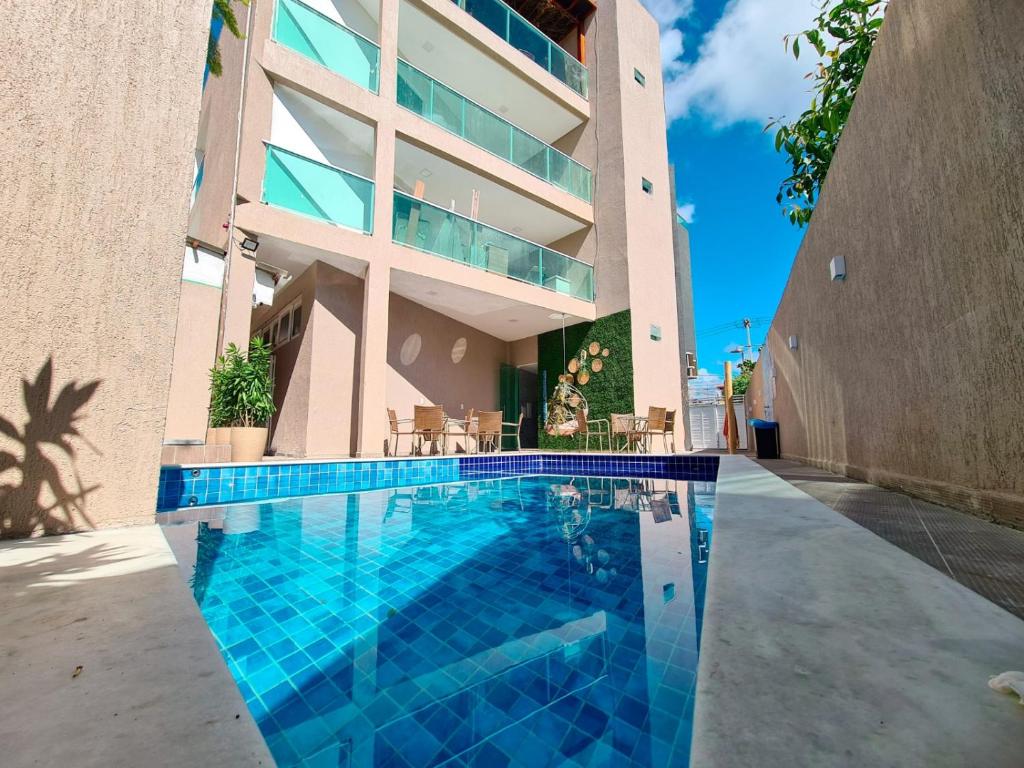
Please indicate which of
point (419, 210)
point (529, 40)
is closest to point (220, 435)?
point (419, 210)

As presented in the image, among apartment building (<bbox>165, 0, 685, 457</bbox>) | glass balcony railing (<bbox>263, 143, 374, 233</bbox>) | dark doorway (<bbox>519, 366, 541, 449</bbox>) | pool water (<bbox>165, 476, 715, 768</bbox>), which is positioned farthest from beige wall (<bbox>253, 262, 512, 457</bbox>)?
pool water (<bbox>165, 476, 715, 768</bbox>)

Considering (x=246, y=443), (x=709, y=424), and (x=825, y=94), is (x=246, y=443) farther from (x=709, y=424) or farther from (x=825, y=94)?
(x=709, y=424)

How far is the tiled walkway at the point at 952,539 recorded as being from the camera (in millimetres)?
1213

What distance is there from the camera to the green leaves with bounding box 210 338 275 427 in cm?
550

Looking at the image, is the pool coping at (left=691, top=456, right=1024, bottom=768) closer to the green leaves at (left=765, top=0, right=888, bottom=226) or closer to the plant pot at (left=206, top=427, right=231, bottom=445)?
the green leaves at (left=765, top=0, right=888, bottom=226)

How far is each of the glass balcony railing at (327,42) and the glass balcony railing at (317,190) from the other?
1.84 meters

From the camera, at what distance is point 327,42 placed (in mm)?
7246

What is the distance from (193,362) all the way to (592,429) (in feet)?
23.4

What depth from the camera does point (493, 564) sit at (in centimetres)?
252

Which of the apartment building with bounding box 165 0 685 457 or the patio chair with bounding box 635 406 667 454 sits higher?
the apartment building with bounding box 165 0 685 457

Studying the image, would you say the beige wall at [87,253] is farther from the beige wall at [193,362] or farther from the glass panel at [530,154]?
the glass panel at [530,154]

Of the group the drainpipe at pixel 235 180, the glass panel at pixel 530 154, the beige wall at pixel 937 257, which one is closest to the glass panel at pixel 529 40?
the glass panel at pixel 530 154

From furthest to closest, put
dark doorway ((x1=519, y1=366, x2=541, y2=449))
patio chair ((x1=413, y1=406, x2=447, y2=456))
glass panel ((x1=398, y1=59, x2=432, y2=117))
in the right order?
dark doorway ((x1=519, y1=366, x2=541, y2=449)) < glass panel ((x1=398, y1=59, x2=432, y2=117)) < patio chair ((x1=413, y1=406, x2=447, y2=456))

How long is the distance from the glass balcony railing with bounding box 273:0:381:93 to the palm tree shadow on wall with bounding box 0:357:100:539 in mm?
7017
